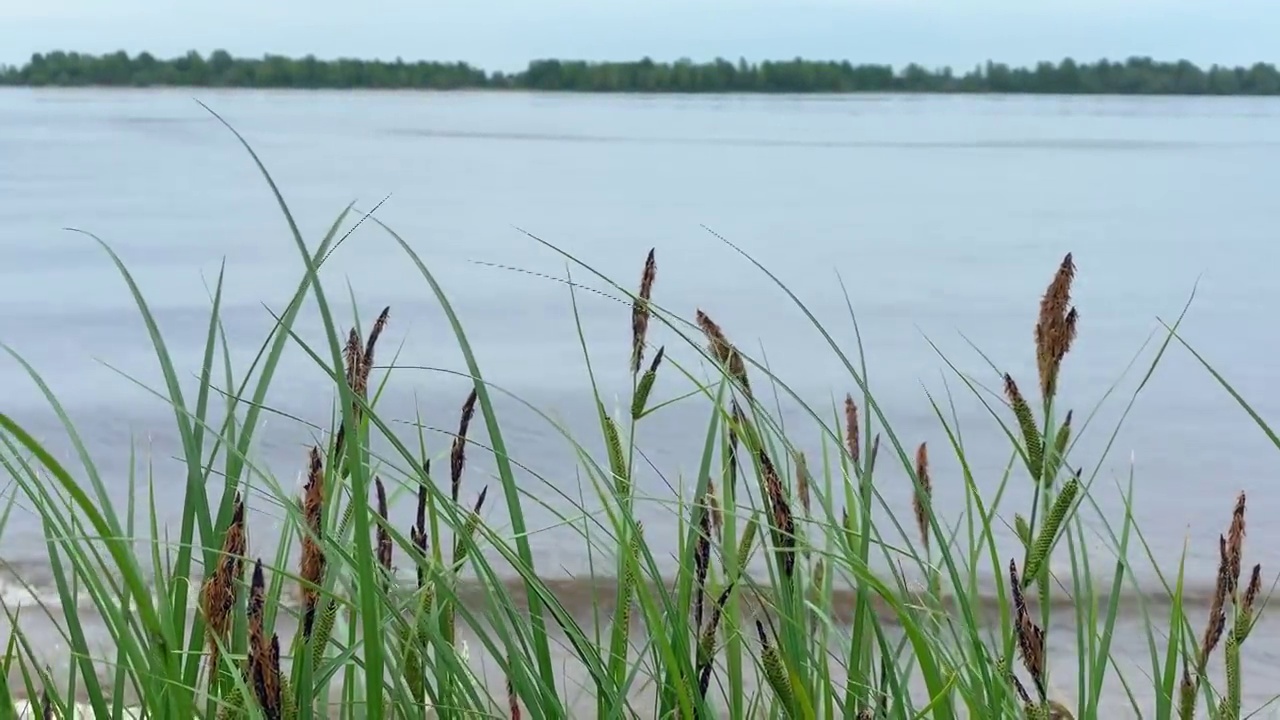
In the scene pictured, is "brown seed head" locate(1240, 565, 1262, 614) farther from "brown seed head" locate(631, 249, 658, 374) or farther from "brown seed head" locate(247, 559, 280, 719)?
"brown seed head" locate(247, 559, 280, 719)

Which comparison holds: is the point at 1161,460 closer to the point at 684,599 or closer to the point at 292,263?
the point at 684,599

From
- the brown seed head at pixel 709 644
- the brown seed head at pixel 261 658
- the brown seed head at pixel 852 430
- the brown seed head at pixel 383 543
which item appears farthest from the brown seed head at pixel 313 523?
the brown seed head at pixel 852 430

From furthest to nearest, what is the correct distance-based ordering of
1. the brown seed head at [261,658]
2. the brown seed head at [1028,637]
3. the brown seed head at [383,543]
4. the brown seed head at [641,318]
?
the brown seed head at [383,543], the brown seed head at [641,318], the brown seed head at [1028,637], the brown seed head at [261,658]

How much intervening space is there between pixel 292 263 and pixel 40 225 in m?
3.17

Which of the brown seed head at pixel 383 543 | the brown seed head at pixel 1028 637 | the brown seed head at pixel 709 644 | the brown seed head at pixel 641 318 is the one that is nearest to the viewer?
the brown seed head at pixel 1028 637

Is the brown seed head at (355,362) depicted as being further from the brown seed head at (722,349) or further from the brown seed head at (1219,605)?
the brown seed head at (1219,605)

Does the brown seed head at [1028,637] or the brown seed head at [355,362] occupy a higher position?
the brown seed head at [355,362]

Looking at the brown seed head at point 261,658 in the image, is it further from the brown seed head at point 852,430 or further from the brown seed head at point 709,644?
the brown seed head at point 852,430

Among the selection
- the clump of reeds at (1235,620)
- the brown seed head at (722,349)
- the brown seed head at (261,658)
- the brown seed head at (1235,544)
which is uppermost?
the brown seed head at (722,349)

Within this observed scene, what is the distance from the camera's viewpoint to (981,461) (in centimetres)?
413

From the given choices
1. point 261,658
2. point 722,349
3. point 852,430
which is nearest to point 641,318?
point 722,349

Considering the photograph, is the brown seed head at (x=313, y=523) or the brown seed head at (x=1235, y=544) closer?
the brown seed head at (x=313, y=523)

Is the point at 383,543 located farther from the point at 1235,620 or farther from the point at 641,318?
the point at 1235,620

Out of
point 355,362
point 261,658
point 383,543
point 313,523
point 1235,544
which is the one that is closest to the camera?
point 261,658
